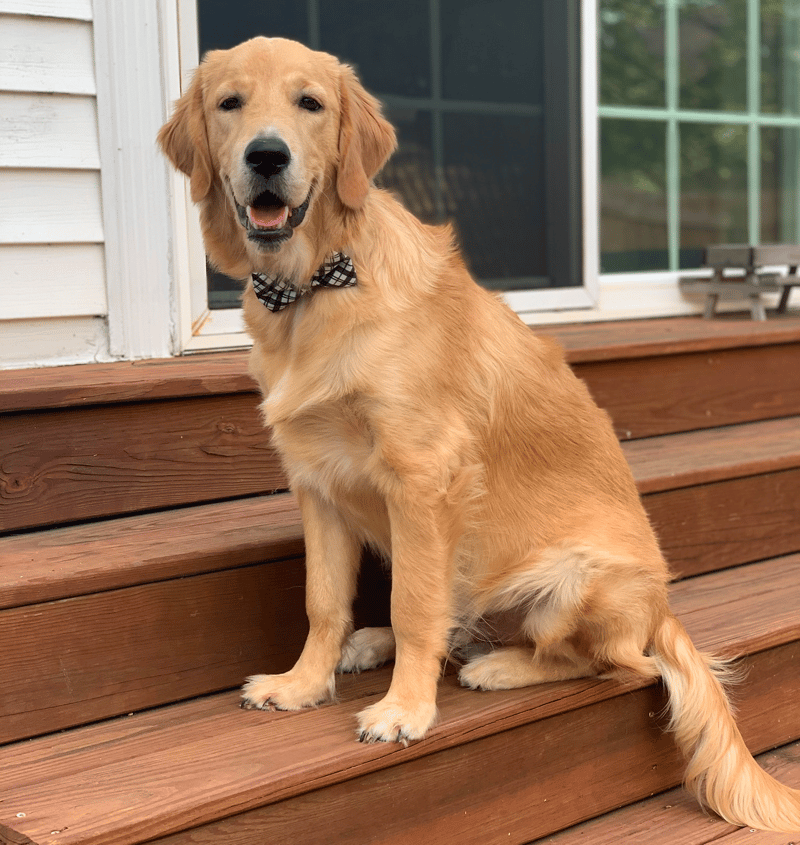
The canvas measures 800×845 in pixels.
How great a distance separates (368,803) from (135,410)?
1.07 m

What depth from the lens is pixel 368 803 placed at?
5.65 feet

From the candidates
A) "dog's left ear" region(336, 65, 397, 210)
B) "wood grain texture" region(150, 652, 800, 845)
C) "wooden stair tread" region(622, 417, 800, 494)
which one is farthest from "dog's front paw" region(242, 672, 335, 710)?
"wooden stair tread" region(622, 417, 800, 494)

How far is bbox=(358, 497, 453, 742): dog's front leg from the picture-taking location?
1838 mm

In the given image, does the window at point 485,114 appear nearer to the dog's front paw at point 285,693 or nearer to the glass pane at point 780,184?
the glass pane at point 780,184

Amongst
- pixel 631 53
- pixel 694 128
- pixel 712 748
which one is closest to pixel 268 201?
pixel 712 748

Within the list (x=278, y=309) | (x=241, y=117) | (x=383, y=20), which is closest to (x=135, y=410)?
(x=278, y=309)

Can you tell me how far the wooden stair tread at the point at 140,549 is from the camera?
1.89 meters

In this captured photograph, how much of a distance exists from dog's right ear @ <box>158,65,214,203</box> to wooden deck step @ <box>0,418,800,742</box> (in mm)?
710

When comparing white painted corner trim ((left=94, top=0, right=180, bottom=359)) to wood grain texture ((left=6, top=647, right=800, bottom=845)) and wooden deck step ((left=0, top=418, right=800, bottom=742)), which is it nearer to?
wooden deck step ((left=0, top=418, right=800, bottom=742))

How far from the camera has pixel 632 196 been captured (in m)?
4.21

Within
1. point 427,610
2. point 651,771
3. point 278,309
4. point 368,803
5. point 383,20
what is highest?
point 383,20

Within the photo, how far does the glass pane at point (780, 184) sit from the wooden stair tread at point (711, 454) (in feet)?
5.57

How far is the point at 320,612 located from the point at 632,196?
9.19 ft

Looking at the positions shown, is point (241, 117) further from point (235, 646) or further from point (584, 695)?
point (584, 695)
